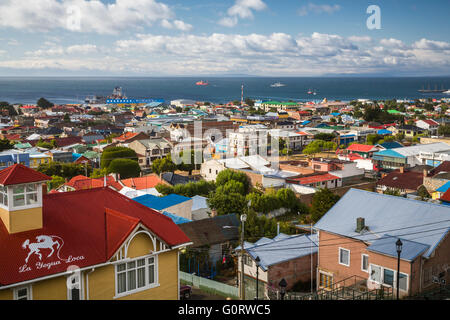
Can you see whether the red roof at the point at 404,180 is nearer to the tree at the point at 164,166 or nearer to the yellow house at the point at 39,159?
the tree at the point at 164,166

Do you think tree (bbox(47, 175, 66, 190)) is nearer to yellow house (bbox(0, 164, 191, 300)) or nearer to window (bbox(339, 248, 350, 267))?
window (bbox(339, 248, 350, 267))

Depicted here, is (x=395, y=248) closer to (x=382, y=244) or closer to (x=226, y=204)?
(x=382, y=244)

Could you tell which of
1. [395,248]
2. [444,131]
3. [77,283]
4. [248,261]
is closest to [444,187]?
[395,248]

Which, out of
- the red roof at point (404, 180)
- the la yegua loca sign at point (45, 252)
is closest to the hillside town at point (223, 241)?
the la yegua loca sign at point (45, 252)

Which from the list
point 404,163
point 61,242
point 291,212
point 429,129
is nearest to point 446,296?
point 61,242

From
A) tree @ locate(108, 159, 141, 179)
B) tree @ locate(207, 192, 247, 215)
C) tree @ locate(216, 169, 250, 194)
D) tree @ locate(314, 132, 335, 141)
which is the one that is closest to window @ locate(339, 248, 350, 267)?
tree @ locate(207, 192, 247, 215)
